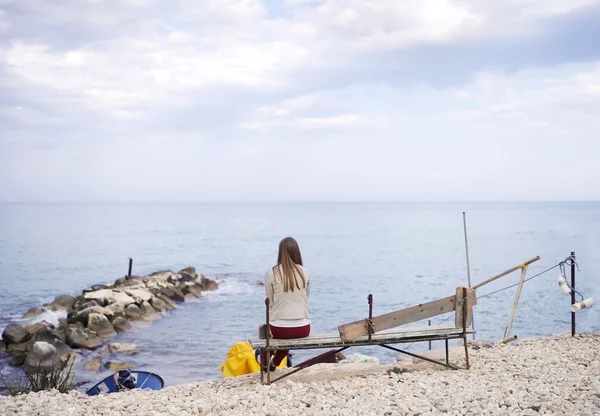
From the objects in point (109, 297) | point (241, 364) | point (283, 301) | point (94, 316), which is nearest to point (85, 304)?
point (109, 297)

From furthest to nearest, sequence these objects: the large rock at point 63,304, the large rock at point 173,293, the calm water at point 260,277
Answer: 1. the large rock at point 173,293
2. the large rock at point 63,304
3. the calm water at point 260,277

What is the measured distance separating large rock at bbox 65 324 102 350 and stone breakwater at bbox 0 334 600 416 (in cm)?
999

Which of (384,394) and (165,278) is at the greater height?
(384,394)

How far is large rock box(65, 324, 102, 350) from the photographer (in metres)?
17.5

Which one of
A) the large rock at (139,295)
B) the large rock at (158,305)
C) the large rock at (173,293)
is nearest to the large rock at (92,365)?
the large rock at (139,295)

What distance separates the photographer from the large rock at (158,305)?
2400 cm

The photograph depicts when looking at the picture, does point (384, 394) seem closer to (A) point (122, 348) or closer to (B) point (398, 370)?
(B) point (398, 370)

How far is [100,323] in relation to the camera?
19.6 m

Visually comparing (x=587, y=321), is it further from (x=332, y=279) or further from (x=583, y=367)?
(x=332, y=279)

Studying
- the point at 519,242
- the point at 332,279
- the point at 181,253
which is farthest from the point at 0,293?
the point at 519,242

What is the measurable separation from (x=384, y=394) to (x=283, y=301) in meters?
1.92

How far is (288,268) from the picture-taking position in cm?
808

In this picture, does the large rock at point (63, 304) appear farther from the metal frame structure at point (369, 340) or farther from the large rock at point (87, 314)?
the metal frame structure at point (369, 340)

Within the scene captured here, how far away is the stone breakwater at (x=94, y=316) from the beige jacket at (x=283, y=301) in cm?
559
